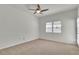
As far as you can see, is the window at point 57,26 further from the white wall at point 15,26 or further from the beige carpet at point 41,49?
the white wall at point 15,26

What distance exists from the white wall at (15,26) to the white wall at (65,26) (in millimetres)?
202

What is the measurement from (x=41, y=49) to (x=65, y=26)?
63cm

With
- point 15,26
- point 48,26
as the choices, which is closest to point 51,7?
point 48,26

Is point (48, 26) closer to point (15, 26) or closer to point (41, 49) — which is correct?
point (41, 49)

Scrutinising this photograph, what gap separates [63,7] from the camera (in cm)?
165

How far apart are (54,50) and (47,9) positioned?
80 centimetres

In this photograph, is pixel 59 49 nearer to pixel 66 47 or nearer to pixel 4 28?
pixel 66 47

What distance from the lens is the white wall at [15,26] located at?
1.66 meters

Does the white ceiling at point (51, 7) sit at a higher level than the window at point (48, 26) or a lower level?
higher

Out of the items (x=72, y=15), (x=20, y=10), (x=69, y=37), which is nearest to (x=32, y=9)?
(x=20, y=10)

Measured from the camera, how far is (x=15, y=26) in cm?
173

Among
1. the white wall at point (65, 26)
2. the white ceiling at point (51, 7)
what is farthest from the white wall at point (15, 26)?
the white wall at point (65, 26)

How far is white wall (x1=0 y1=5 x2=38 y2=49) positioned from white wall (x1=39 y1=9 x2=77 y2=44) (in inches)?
7.9
